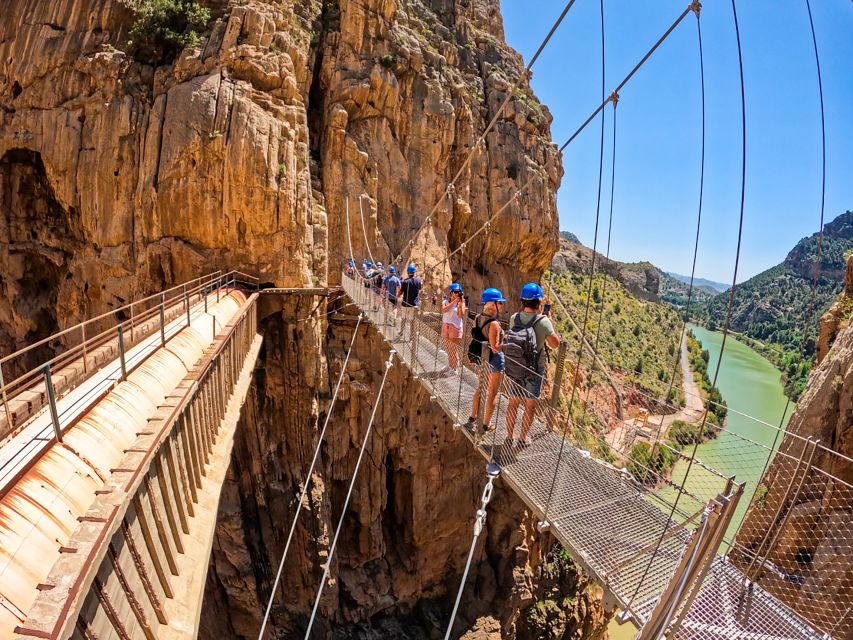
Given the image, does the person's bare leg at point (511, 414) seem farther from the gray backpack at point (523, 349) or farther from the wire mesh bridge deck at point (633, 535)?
the gray backpack at point (523, 349)

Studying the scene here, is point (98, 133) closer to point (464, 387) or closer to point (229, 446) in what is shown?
point (229, 446)

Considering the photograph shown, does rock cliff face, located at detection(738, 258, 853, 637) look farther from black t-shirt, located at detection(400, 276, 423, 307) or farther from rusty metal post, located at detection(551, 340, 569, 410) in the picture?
black t-shirt, located at detection(400, 276, 423, 307)

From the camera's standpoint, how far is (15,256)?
10.5m

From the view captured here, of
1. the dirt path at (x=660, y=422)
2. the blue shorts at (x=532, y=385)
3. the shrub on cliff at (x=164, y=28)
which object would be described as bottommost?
the dirt path at (x=660, y=422)

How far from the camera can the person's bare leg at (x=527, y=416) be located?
3.85m

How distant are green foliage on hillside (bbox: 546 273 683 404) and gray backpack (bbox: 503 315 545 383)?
3042cm

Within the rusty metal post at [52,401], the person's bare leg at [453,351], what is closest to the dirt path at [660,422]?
the person's bare leg at [453,351]

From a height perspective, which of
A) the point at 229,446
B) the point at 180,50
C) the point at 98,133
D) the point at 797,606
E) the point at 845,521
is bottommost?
the point at 229,446

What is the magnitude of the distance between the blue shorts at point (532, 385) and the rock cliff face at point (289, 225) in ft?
24.4

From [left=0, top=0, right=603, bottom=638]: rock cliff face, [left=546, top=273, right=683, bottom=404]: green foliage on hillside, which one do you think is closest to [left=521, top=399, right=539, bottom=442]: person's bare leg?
[left=0, top=0, right=603, bottom=638]: rock cliff face

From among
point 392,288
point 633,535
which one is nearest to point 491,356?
point 633,535

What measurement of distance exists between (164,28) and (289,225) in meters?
5.45

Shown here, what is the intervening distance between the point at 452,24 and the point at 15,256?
15609 mm

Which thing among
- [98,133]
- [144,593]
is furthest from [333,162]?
[144,593]
